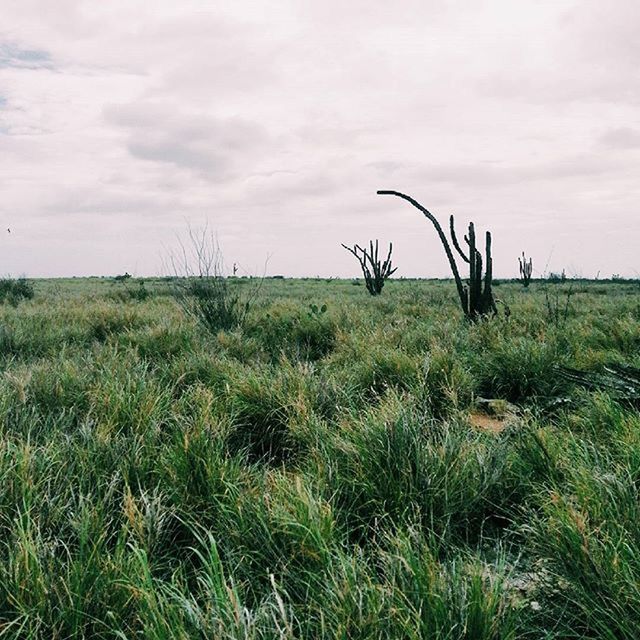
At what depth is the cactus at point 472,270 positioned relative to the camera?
1046 centimetres

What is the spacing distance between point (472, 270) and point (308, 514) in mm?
9058

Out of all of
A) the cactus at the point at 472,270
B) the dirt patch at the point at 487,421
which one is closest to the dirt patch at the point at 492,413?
the dirt patch at the point at 487,421

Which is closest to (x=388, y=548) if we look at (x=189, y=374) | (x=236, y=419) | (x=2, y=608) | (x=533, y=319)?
(x=2, y=608)

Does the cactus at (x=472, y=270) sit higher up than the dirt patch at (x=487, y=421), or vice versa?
the cactus at (x=472, y=270)

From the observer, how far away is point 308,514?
2242 mm

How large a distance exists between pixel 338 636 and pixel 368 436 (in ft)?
4.78

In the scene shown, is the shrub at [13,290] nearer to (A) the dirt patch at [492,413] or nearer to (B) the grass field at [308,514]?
(B) the grass field at [308,514]

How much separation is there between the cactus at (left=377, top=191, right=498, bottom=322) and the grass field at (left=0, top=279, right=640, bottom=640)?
5.37 metres

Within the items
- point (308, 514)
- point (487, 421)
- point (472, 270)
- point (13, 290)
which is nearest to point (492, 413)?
point (487, 421)

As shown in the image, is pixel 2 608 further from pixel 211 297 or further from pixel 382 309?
pixel 382 309

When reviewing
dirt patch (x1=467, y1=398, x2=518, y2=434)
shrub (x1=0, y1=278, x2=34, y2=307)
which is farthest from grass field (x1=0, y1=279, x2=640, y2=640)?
shrub (x1=0, y1=278, x2=34, y2=307)

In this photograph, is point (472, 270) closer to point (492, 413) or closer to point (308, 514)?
point (492, 413)

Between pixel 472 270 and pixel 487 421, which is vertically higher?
pixel 472 270

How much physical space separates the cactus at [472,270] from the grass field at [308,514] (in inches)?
211
